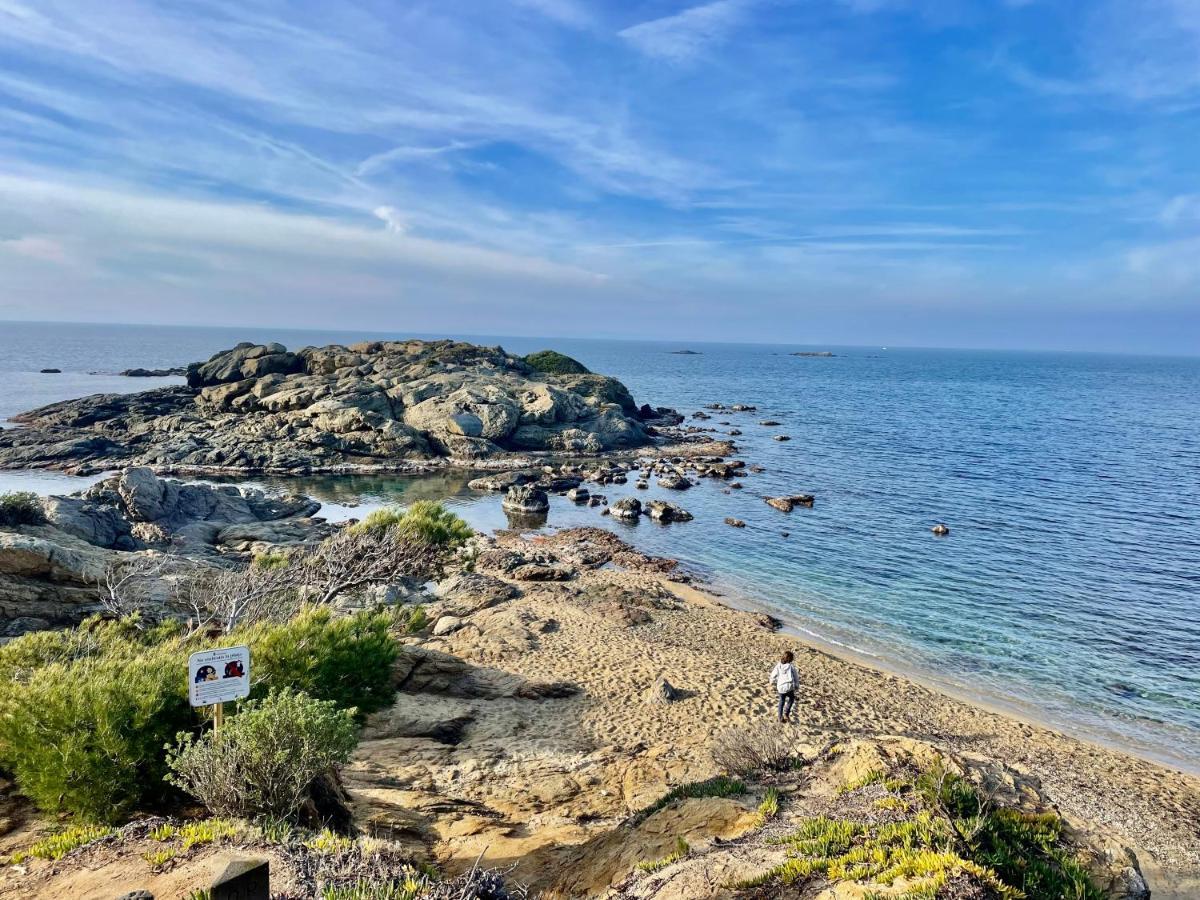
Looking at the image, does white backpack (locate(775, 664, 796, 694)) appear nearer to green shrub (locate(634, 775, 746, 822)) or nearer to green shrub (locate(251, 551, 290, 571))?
green shrub (locate(634, 775, 746, 822))

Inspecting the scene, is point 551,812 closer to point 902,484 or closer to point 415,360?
point 902,484

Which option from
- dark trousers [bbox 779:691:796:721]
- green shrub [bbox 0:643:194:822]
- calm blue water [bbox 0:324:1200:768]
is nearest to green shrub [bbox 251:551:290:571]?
green shrub [bbox 0:643:194:822]

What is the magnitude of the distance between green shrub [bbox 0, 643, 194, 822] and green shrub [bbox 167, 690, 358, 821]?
0.72m

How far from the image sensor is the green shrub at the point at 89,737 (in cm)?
852

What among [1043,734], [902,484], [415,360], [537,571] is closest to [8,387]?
[415,360]

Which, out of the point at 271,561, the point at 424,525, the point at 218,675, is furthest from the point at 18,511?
the point at 218,675

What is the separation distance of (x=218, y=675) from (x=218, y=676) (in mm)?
12

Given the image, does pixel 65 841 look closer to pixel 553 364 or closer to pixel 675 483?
pixel 675 483

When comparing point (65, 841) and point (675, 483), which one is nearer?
point (65, 841)

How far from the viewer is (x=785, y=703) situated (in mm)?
16375

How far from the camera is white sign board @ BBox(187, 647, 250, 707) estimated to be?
8.36 meters

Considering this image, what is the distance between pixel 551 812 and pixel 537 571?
19787mm

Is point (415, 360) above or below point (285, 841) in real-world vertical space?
above

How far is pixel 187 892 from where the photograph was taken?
6.27 m
